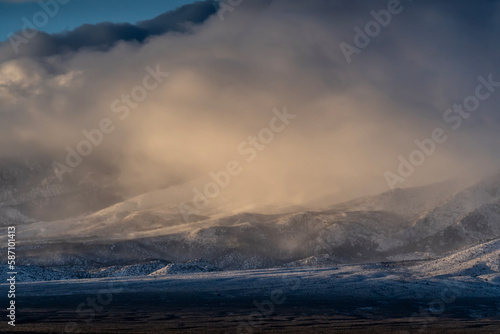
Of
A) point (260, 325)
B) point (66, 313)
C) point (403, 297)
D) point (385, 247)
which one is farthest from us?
point (385, 247)

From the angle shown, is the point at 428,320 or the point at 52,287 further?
the point at 52,287

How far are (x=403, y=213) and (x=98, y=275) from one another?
359 feet

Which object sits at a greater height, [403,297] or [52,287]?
[52,287]

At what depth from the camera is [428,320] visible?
186ft

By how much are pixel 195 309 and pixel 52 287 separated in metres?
33.8

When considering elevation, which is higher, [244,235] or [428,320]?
[244,235]

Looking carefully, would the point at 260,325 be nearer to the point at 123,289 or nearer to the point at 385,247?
the point at 123,289

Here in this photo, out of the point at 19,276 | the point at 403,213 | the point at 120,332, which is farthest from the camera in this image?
the point at 403,213

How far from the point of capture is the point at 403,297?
77312 mm

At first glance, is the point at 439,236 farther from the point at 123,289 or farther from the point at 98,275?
the point at 123,289

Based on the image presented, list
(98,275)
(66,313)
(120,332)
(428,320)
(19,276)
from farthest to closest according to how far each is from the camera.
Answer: (98,275) < (19,276) < (66,313) < (428,320) < (120,332)

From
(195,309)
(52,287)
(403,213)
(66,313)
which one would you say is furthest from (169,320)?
(403,213)

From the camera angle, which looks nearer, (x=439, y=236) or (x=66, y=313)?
(x=66, y=313)

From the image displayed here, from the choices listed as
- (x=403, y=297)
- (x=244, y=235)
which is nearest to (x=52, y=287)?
(x=403, y=297)
